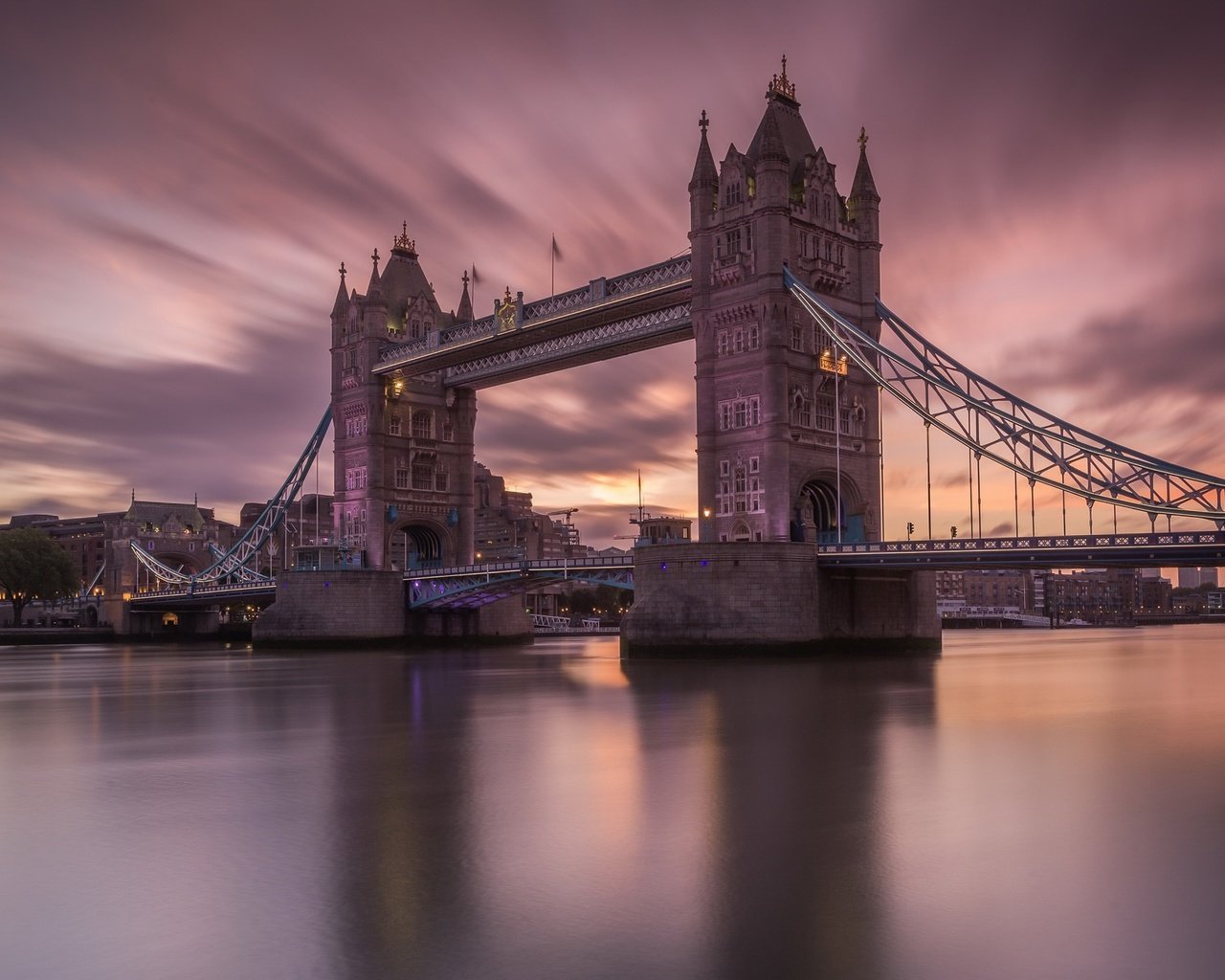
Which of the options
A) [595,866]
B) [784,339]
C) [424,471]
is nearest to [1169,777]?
[595,866]

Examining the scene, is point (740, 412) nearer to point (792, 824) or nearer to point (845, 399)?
point (845, 399)

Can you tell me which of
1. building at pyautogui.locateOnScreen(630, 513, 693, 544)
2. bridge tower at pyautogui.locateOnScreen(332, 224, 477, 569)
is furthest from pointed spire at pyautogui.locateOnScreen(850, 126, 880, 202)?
bridge tower at pyautogui.locateOnScreen(332, 224, 477, 569)

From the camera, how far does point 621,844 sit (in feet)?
40.0

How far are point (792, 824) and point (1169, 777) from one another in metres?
7.16

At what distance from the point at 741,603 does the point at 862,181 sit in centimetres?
2103

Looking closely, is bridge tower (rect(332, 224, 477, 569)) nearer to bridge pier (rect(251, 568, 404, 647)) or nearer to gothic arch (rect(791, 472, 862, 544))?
bridge pier (rect(251, 568, 404, 647))

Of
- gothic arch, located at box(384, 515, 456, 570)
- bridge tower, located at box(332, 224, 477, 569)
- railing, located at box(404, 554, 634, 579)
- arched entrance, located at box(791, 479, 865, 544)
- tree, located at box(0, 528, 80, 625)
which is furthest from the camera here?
tree, located at box(0, 528, 80, 625)

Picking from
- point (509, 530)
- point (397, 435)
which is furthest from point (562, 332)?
point (509, 530)

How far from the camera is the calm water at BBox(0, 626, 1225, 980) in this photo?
28.6ft

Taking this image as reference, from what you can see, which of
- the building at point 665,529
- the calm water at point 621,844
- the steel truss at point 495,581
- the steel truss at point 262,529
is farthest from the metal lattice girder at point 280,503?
the calm water at point 621,844

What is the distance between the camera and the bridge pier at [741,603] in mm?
42688

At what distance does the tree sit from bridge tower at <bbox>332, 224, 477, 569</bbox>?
125 ft

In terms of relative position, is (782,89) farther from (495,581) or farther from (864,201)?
(495,581)

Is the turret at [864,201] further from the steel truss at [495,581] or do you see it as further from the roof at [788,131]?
the steel truss at [495,581]
